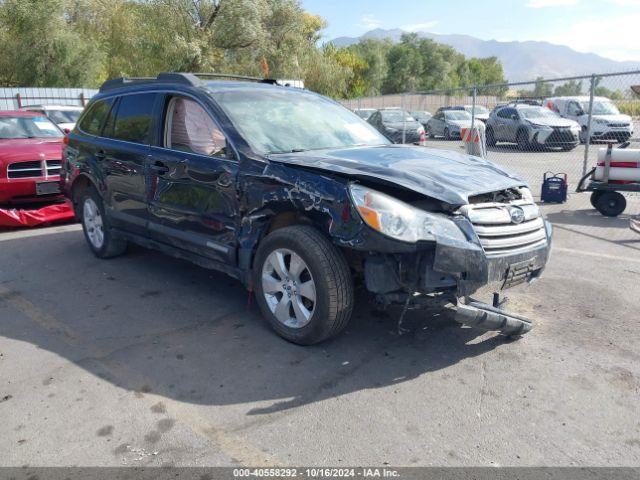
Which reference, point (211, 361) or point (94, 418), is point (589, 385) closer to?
point (211, 361)

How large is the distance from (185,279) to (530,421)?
3.54 m

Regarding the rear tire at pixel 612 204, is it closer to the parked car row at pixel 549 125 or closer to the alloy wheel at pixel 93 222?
the alloy wheel at pixel 93 222

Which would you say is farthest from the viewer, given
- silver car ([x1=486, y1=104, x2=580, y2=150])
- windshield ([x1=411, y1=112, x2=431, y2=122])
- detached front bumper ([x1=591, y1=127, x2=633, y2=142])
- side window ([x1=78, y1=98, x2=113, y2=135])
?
windshield ([x1=411, y1=112, x2=431, y2=122])

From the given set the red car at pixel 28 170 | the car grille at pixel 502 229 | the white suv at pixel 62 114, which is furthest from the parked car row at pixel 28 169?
the car grille at pixel 502 229

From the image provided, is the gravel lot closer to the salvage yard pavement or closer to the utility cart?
the salvage yard pavement

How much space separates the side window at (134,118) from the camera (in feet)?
16.8

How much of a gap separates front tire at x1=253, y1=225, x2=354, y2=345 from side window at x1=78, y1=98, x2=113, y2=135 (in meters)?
2.97

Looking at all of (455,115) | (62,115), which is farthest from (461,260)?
(455,115)

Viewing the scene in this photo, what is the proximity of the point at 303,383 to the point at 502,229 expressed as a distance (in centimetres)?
161

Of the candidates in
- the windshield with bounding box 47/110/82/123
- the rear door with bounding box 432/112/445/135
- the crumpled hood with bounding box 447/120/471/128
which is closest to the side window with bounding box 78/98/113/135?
the windshield with bounding box 47/110/82/123

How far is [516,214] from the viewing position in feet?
12.3

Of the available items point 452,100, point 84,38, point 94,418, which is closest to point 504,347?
point 94,418

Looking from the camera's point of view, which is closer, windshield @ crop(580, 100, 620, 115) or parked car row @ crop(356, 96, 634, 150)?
parked car row @ crop(356, 96, 634, 150)

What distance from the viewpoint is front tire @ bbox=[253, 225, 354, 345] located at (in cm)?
362
